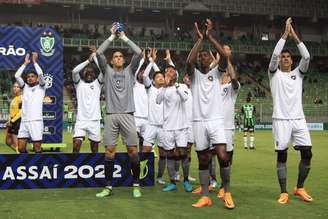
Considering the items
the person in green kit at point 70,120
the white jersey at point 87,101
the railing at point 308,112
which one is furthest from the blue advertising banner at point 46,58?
the railing at point 308,112

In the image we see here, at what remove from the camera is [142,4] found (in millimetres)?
47688

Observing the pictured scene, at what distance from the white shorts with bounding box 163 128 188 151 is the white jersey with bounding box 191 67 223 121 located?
162 centimetres

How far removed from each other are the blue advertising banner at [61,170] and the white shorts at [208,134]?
184cm

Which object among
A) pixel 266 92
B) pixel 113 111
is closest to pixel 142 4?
pixel 266 92

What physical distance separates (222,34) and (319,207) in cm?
4627

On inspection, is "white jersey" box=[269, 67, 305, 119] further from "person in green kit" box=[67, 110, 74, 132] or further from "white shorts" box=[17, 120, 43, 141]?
"person in green kit" box=[67, 110, 74, 132]

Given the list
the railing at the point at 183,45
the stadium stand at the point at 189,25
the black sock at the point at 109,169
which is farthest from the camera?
the stadium stand at the point at 189,25

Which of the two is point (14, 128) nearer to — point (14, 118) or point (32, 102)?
point (14, 118)

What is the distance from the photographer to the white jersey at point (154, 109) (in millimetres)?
10906

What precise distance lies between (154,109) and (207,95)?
3.46 m

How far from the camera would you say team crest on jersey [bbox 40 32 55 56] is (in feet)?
55.6

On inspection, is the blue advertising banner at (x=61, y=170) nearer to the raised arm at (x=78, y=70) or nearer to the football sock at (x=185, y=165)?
the football sock at (x=185, y=165)

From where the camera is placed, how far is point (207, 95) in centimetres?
783

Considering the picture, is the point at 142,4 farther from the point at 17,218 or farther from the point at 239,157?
the point at 17,218
